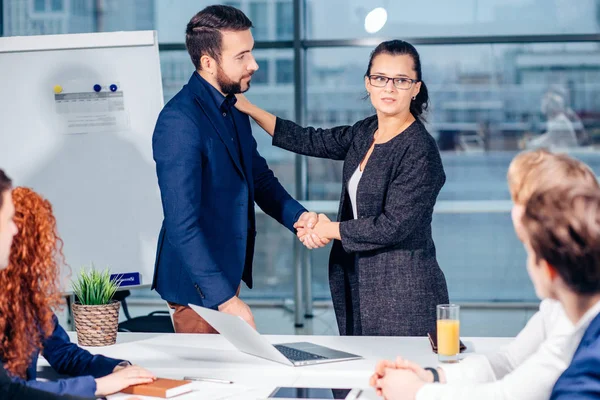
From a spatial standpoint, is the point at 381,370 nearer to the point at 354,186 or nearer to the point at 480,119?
the point at 354,186

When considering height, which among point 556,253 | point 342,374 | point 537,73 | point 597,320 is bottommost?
point 342,374

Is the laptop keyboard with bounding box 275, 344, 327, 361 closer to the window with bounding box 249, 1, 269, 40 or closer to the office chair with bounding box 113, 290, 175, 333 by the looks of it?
the office chair with bounding box 113, 290, 175, 333

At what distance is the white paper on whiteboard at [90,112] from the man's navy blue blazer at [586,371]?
283 centimetres

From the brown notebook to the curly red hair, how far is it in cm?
24

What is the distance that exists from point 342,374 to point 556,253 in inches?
33.5

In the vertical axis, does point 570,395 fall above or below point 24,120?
below

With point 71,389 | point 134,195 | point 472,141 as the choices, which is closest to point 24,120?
point 134,195


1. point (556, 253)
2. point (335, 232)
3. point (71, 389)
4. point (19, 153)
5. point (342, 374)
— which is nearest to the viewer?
point (556, 253)

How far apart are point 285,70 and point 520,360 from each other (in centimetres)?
463

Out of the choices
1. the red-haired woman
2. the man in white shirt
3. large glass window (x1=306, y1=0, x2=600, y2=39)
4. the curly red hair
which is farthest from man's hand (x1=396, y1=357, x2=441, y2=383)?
large glass window (x1=306, y1=0, x2=600, y2=39)

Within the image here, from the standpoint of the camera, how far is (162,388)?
1.76 metres

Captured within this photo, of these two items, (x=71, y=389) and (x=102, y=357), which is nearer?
(x=71, y=389)

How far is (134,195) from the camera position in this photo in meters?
3.76

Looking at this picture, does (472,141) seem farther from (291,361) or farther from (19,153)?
(291,361)
